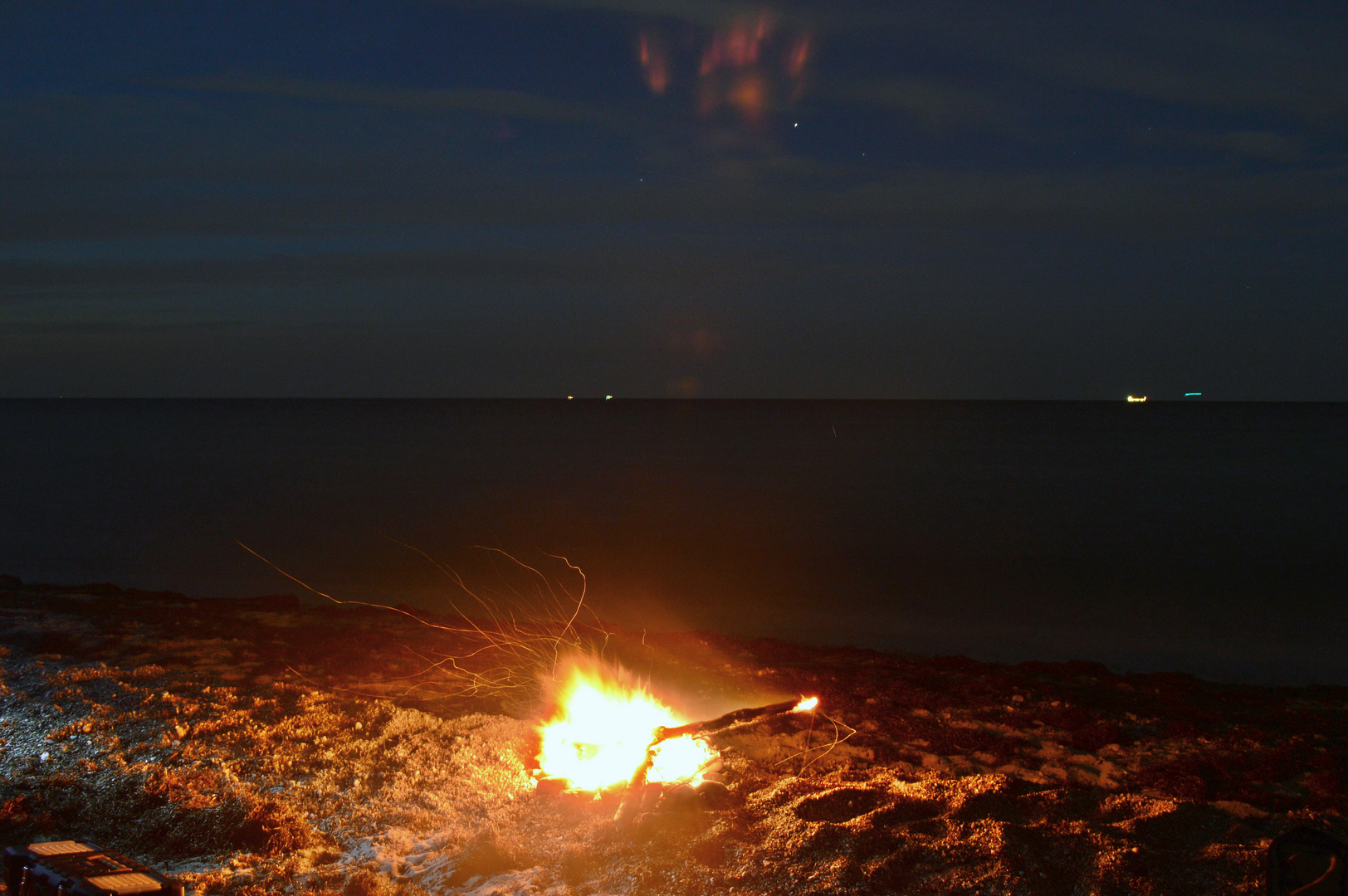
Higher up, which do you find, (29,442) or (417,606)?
(29,442)

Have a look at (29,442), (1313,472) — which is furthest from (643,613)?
(29,442)

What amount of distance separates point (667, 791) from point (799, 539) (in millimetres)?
19492

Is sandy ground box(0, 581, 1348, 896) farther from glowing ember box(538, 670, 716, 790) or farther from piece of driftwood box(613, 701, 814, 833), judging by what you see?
glowing ember box(538, 670, 716, 790)

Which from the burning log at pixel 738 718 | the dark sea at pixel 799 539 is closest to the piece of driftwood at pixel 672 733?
the burning log at pixel 738 718

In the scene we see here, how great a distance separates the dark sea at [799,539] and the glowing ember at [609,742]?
7.44 meters

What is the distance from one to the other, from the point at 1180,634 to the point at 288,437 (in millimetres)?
71113

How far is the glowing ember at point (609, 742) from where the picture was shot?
19.1 feet

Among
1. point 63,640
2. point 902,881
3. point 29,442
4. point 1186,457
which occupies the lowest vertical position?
point 902,881

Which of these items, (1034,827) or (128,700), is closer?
(1034,827)

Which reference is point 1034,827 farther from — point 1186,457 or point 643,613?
point 1186,457

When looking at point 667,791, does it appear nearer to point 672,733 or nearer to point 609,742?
point 672,733

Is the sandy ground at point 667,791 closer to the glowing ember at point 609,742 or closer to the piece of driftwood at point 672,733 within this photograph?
the piece of driftwood at point 672,733

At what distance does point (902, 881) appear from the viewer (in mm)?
4363

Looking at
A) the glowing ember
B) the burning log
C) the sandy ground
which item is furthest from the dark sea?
the glowing ember
